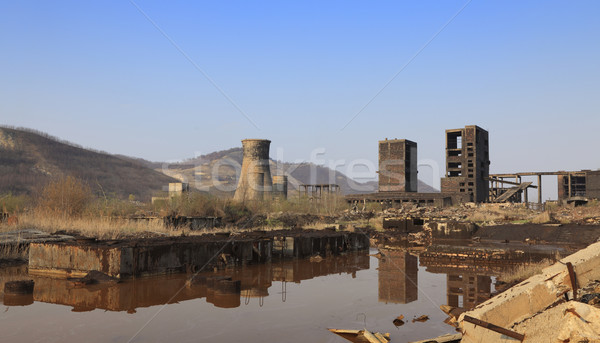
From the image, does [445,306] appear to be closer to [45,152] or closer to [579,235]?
[579,235]

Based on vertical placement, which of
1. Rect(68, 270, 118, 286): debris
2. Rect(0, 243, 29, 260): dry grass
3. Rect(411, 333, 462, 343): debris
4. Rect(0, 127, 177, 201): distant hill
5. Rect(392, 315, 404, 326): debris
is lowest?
Rect(392, 315, 404, 326): debris

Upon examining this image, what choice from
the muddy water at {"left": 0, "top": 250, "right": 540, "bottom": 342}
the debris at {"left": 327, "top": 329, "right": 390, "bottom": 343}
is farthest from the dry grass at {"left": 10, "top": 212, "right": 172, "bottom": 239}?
the debris at {"left": 327, "top": 329, "right": 390, "bottom": 343}

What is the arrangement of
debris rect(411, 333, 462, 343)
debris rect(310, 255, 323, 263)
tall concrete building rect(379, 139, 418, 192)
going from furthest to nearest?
tall concrete building rect(379, 139, 418, 192), debris rect(310, 255, 323, 263), debris rect(411, 333, 462, 343)

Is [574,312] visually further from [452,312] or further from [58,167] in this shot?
[58,167]

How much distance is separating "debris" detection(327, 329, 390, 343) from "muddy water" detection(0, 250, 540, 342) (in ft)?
0.40

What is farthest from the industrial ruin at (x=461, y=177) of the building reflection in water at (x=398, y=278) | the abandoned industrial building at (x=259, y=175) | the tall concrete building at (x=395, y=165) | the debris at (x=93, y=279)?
the debris at (x=93, y=279)

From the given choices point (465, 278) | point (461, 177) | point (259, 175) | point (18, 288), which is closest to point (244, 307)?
point (18, 288)

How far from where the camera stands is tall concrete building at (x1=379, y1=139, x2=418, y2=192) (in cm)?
5341

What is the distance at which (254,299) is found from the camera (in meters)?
7.40

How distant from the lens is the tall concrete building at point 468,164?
5003cm

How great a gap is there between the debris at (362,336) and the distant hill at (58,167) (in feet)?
209

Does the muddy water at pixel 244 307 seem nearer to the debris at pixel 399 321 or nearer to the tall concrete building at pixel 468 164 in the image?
the debris at pixel 399 321

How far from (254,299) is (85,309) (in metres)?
2.42

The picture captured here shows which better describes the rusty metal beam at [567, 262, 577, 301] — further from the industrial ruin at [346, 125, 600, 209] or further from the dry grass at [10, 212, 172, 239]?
the industrial ruin at [346, 125, 600, 209]
